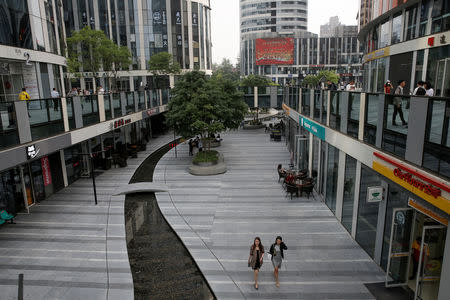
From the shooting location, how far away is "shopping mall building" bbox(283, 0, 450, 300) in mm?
7156

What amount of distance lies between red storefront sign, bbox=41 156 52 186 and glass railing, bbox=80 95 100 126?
2.94 m

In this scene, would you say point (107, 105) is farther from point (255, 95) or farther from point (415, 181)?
point (255, 95)

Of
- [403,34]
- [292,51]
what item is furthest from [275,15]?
[403,34]

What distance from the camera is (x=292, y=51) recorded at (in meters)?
109

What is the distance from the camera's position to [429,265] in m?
8.09

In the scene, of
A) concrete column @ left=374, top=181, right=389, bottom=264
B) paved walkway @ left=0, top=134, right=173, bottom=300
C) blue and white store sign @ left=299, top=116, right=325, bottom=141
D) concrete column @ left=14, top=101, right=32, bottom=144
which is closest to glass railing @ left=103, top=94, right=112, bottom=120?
paved walkway @ left=0, top=134, right=173, bottom=300

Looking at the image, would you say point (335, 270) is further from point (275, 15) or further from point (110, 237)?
point (275, 15)

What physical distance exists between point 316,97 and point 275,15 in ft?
422

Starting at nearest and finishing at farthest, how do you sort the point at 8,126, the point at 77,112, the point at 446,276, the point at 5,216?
the point at 446,276 < the point at 8,126 < the point at 5,216 < the point at 77,112

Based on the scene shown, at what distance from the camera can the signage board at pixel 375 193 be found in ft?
31.9

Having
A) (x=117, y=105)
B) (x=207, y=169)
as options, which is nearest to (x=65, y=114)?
(x=117, y=105)

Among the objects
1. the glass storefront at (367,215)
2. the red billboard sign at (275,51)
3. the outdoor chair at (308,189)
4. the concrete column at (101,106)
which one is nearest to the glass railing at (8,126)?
the concrete column at (101,106)

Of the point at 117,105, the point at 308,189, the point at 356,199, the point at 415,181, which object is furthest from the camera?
the point at 117,105

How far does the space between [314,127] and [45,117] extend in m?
13.3
